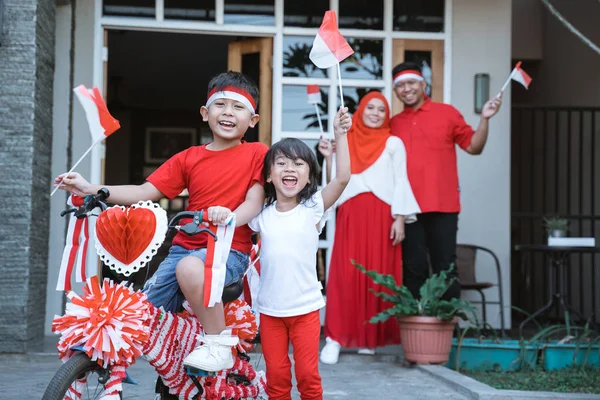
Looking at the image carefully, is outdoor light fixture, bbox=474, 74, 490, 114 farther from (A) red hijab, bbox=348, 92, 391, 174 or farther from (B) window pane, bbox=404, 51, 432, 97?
(A) red hijab, bbox=348, 92, 391, 174

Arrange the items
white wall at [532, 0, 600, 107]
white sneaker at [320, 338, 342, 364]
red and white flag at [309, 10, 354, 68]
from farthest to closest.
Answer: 1. white wall at [532, 0, 600, 107]
2. white sneaker at [320, 338, 342, 364]
3. red and white flag at [309, 10, 354, 68]

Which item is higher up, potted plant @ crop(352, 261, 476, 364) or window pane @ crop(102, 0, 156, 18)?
window pane @ crop(102, 0, 156, 18)

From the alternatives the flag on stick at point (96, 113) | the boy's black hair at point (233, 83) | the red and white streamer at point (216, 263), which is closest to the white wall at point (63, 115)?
the boy's black hair at point (233, 83)

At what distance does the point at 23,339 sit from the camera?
14.6 feet

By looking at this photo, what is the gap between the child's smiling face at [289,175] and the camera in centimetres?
292

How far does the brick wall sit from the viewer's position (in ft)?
14.5

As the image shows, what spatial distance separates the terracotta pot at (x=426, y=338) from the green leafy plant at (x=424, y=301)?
46 mm

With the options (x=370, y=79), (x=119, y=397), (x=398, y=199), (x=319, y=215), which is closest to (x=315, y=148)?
(x=370, y=79)

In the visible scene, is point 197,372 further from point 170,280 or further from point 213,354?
point 170,280

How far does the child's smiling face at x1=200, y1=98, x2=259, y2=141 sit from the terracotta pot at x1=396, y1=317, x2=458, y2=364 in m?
1.95

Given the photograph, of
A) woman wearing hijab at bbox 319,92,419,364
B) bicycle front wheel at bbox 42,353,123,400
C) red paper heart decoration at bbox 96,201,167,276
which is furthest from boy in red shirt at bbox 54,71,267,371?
woman wearing hijab at bbox 319,92,419,364

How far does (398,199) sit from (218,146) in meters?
1.95

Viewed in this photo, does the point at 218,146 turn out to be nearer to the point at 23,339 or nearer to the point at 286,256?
the point at 286,256

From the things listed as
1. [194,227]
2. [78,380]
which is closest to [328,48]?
[194,227]
